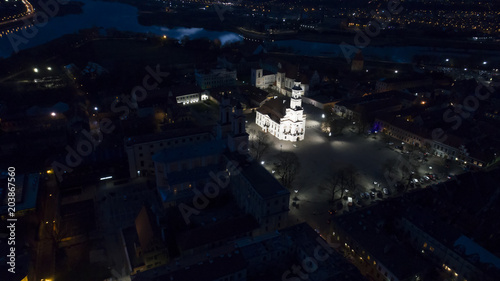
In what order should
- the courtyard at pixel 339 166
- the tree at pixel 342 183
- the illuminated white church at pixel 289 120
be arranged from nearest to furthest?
A: 1. the courtyard at pixel 339 166
2. the tree at pixel 342 183
3. the illuminated white church at pixel 289 120

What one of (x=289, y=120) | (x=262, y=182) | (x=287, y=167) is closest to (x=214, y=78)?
(x=289, y=120)

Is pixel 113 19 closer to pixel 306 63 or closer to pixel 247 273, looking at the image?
pixel 306 63

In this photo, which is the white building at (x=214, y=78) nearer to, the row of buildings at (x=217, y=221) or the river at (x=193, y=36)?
the row of buildings at (x=217, y=221)

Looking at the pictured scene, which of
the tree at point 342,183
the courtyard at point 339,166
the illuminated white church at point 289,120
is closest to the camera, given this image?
the courtyard at point 339,166

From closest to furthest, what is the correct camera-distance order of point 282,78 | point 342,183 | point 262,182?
point 262,182 → point 342,183 → point 282,78

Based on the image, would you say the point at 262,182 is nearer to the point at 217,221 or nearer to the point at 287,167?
the point at 217,221

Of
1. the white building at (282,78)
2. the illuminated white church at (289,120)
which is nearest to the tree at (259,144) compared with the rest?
the illuminated white church at (289,120)

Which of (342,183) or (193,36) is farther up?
(342,183)
